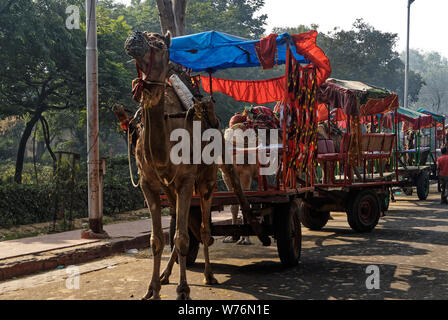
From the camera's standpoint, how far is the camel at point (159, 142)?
451 cm

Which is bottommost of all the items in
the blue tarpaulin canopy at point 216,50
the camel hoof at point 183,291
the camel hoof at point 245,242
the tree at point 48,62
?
the camel hoof at point 245,242

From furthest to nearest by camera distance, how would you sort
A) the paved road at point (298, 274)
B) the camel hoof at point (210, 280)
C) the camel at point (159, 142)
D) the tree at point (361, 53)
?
the tree at point (361, 53) < the camel hoof at point (210, 280) < the paved road at point (298, 274) < the camel at point (159, 142)

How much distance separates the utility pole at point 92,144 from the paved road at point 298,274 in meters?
1.11

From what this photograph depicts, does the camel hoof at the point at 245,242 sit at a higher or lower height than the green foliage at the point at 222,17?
lower

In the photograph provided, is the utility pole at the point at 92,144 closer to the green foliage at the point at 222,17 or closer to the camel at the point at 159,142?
the camel at the point at 159,142

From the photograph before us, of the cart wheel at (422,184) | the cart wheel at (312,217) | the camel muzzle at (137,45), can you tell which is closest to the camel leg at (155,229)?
the camel muzzle at (137,45)

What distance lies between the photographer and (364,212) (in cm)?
1055

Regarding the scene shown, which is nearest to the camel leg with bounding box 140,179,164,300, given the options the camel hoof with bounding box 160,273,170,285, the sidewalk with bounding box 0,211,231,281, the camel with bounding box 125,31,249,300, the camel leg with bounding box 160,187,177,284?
the camel with bounding box 125,31,249,300

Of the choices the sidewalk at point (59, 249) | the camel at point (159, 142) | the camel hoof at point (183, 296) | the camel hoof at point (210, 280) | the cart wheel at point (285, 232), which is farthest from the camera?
the sidewalk at point (59, 249)

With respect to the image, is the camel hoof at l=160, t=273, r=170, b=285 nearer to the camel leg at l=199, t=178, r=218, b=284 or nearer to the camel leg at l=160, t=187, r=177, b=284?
the camel leg at l=160, t=187, r=177, b=284

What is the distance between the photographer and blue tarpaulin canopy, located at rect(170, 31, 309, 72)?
22.5ft

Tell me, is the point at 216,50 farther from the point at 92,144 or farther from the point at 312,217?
the point at 312,217

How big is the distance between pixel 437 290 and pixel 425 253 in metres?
2.43

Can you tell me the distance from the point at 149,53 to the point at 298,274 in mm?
3618
